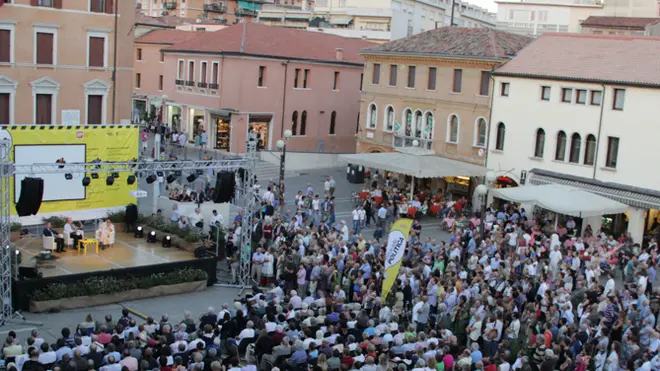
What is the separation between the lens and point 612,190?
1316 inches

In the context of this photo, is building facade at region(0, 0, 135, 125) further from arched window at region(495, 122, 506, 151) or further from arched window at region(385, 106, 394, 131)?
arched window at region(495, 122, 506, 151)

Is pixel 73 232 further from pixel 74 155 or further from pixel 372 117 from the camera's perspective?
pixel 372 117

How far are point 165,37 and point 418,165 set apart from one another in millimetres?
35583

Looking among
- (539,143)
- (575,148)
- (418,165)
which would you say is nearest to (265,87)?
(418,165)

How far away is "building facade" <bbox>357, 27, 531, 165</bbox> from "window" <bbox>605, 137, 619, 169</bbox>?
7.02 meters

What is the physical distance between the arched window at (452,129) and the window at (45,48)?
782 inches

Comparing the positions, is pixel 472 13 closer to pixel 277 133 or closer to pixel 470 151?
pixel 277 133

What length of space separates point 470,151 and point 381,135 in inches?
273

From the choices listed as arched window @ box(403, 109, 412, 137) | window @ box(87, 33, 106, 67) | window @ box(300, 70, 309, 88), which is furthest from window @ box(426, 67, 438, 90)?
window @ box(87, 33, 106, 67)

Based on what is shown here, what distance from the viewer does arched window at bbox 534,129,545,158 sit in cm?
3712

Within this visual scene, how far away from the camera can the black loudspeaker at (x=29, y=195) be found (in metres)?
22.8

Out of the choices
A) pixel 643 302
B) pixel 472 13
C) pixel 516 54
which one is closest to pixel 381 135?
pixel 516 54

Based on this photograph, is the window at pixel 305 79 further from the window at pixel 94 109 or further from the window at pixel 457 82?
the window at pixel 94 109

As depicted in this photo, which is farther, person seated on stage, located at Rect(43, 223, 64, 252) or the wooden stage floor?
person seated on stage, located at Rect(43, 223, 64, 252)
